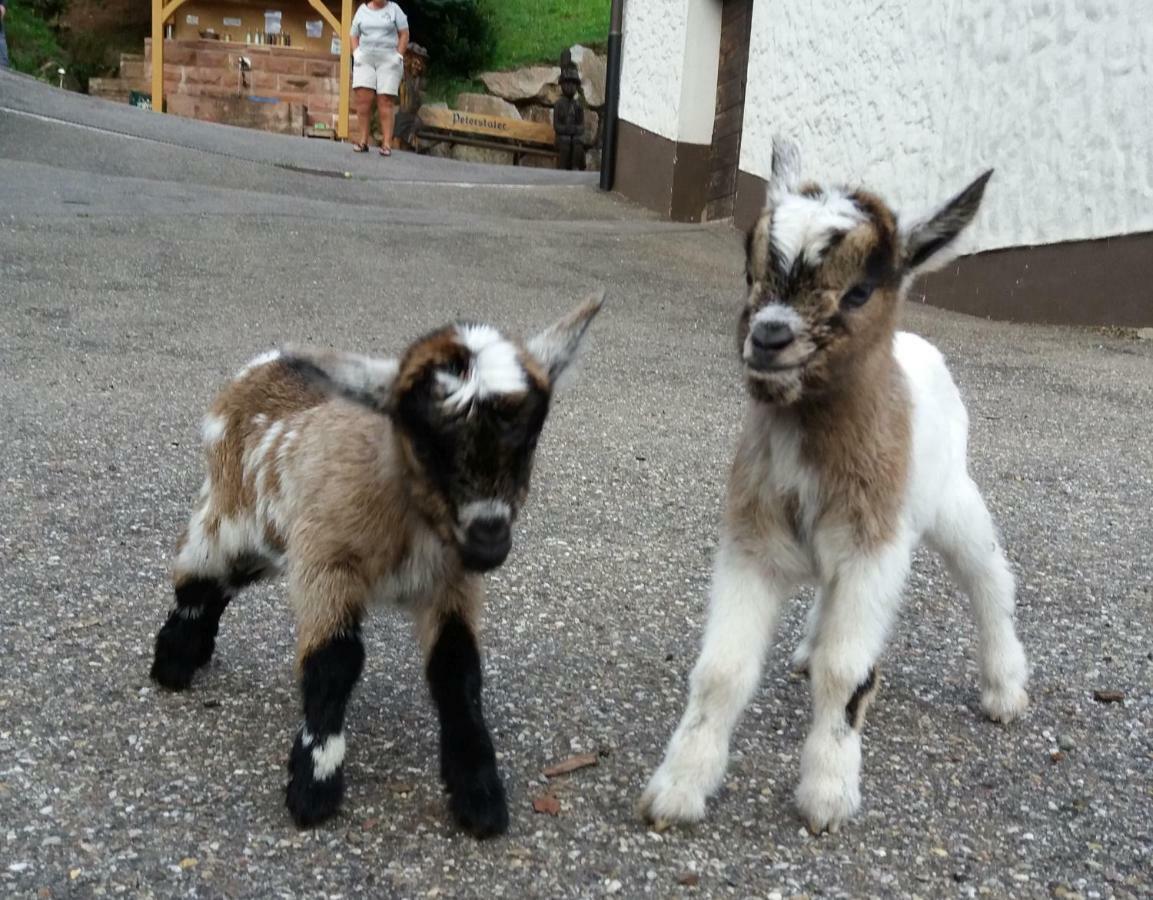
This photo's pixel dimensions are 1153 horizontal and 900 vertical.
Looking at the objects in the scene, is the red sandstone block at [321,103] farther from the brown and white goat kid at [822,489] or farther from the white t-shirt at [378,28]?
the brown and white goat kid at [822,489]

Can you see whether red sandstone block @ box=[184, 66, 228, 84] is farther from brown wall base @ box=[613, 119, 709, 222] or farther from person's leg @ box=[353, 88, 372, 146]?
brown wall base @ box=[613, 119, 709, 222]

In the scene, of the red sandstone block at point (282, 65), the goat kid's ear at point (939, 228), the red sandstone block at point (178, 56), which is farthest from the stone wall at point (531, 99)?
the goat kid's ear at point (939, 228)

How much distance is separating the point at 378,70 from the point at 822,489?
17654 mm

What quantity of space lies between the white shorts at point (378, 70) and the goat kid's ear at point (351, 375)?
56.7 feet

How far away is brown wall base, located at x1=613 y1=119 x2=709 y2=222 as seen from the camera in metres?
15.7

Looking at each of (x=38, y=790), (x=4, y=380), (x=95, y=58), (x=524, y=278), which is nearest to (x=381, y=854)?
(x=38, y=790)

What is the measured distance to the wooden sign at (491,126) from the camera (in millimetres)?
26844

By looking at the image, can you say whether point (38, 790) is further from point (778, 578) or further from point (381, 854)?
point (778, 578)

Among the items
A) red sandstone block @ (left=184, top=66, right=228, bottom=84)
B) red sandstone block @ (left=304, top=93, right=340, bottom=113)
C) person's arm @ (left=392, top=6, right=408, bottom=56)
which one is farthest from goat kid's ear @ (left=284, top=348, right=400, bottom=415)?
red sandstone block @ (left=184, top=66, right=228, bottom=84)

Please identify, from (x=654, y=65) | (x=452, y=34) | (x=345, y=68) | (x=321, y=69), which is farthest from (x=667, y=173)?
(x=452, y=34)

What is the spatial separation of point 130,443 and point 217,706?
3116 millimetres

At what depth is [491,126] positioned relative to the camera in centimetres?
2675

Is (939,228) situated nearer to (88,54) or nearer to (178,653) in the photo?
(178,653)

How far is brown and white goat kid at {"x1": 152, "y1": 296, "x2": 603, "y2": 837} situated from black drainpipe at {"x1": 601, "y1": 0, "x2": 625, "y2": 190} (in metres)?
14.3
